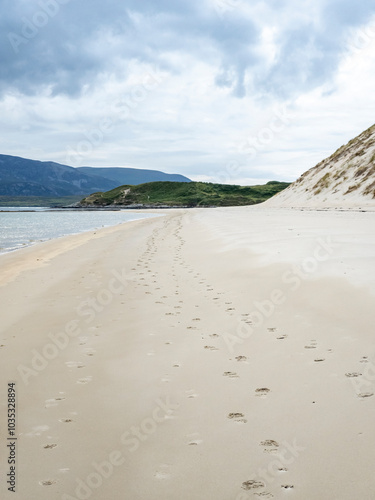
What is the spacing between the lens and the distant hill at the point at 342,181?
1925 inches

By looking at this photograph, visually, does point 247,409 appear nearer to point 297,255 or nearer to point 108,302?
point 108,302

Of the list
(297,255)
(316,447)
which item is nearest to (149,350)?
(316,447)

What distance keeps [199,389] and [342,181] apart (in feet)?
184

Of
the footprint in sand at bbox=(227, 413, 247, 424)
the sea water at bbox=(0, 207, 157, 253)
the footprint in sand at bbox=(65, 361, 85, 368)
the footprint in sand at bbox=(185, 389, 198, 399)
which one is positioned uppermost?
the footprint in sand at bbox=(227, 413, 247, 424)

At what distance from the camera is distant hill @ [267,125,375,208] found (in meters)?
48.9

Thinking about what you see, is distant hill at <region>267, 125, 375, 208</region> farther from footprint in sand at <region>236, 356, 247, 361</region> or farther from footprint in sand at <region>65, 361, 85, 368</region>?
footprint in sand at <region>65, 361, 85, 368</region>

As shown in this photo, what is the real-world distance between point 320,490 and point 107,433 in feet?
6.64

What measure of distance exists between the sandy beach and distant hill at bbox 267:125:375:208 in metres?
39.0

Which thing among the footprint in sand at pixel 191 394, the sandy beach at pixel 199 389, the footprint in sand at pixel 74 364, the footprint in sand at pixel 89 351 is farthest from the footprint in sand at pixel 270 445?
the footprint in sand at pixel 89 351

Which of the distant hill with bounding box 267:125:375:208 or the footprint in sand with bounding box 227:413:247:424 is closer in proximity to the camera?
the footprint in sand with bounding box 227:413:247:424

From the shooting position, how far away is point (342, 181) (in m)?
56.1

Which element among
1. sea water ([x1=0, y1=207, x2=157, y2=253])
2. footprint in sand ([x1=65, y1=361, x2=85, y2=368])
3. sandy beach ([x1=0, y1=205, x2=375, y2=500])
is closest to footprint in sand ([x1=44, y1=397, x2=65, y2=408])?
sandy beach ([x1=0, y1=205, x2=375, y2=500])

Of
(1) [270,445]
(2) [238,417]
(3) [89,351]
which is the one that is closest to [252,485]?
(1) [270,445]

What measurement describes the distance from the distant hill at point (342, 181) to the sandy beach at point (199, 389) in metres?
39.0
